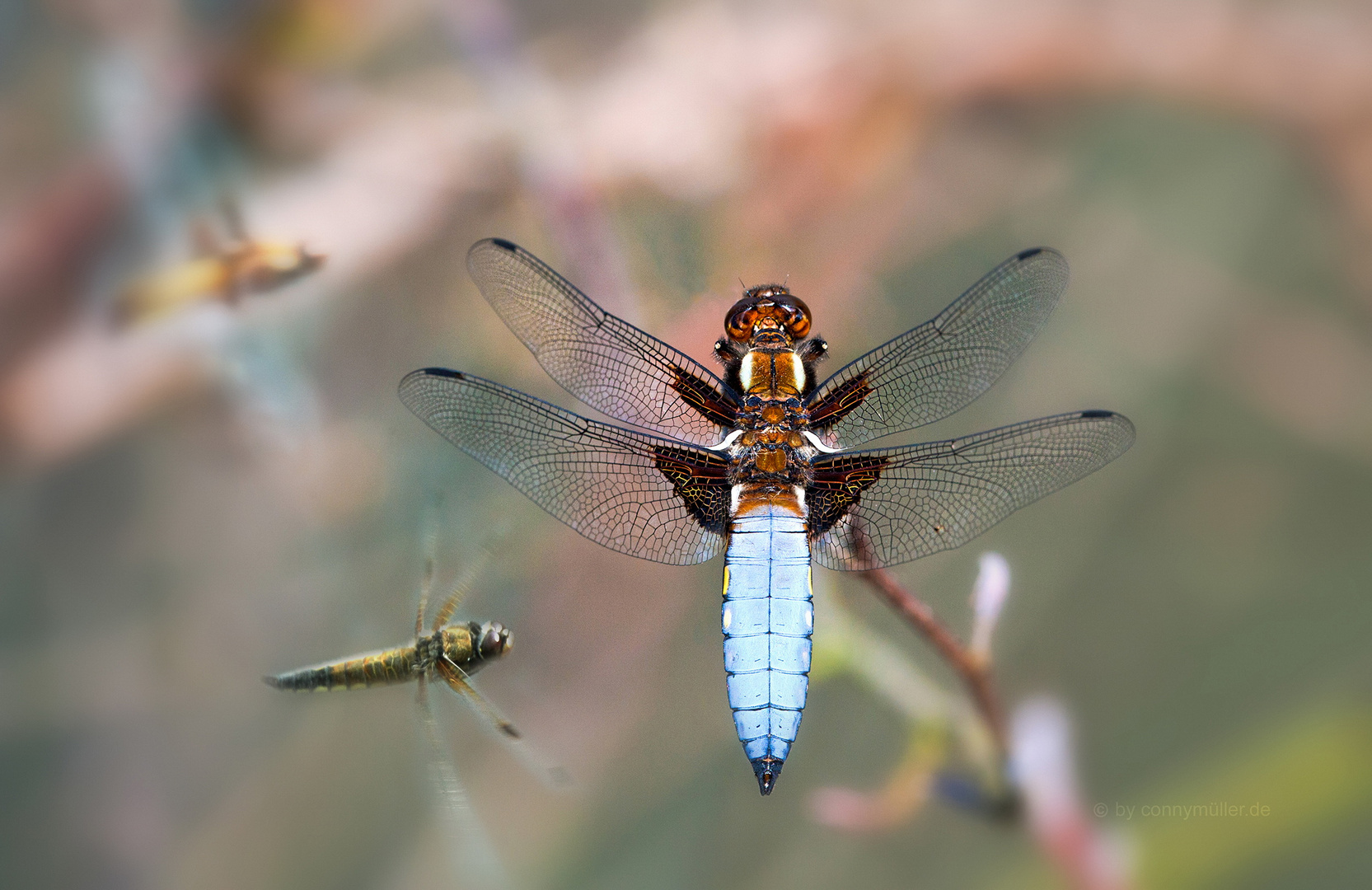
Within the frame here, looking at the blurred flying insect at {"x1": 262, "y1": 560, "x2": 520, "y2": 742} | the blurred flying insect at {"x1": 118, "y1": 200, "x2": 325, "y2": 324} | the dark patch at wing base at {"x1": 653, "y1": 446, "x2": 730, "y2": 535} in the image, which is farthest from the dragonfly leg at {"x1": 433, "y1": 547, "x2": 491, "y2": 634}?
the blurred flying insect at {"x1": 118, "y1": 200, "x2": 325, "y2": 324}

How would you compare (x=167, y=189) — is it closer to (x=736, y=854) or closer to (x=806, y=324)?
(x=806, y=324)

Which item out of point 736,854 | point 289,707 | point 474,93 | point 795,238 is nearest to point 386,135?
point 474,93

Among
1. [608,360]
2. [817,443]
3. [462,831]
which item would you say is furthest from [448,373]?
[462,831]

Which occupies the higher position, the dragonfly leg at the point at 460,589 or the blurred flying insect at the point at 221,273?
the blurred flying insect at the point at 221,273

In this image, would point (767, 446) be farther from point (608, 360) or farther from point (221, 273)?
point (221, 273)

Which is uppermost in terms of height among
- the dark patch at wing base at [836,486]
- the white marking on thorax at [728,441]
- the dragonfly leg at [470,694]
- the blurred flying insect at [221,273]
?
the blurred flying insect at [221,273]

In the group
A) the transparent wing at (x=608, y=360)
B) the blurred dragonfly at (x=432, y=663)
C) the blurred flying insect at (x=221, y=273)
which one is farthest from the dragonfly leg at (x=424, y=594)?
the blurred flying insect at (x=221, y=273)

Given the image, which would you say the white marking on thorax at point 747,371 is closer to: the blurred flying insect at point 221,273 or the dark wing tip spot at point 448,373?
the dark wing tip spot at point 448,373
